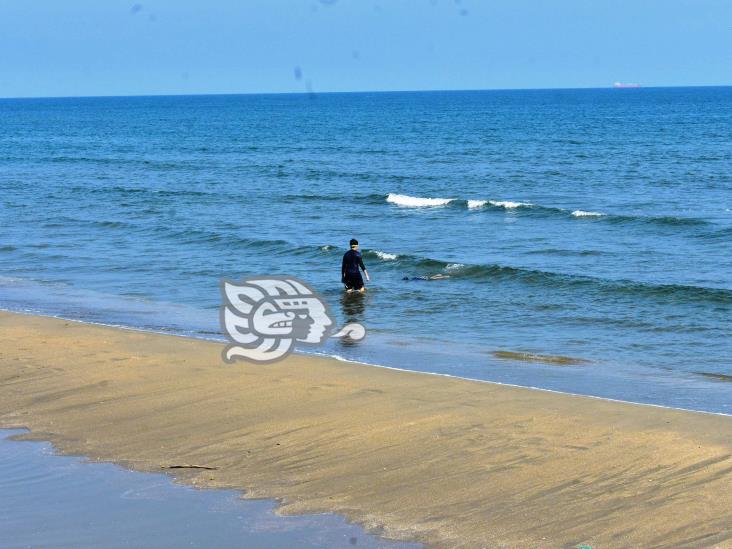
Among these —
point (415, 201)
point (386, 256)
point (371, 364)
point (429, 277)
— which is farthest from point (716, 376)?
point (415, 201)

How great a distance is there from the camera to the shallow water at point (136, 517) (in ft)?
25.8

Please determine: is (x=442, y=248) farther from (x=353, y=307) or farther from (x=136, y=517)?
(x=136, y=517)

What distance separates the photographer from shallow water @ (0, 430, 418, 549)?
7867mm

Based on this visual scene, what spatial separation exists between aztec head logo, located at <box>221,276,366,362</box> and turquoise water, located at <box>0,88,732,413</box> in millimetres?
381

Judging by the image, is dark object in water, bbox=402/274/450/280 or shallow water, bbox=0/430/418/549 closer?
shallow water, bbox=0/430/418/549

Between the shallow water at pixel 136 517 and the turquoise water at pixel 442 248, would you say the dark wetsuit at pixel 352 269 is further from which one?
the shallow water at pixel 136 517

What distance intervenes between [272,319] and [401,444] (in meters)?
8.15

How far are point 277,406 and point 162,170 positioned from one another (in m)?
42.0

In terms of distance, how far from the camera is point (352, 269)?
806 inches

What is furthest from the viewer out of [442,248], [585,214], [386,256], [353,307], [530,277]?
[585,214]

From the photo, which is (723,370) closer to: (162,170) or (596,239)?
(596,239)

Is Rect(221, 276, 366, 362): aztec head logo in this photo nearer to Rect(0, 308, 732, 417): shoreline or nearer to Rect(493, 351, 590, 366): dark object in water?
Rect(0, 308, 732, 417): shoreline

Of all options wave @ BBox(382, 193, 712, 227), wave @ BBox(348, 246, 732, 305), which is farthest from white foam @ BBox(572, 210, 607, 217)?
wave @ BBox(348, 246, 732, 305)

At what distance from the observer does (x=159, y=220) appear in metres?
33.2
